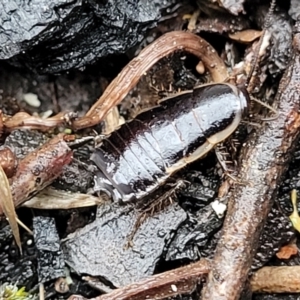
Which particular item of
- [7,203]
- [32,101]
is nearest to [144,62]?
[32,101]

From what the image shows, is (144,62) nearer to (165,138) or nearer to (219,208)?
(165,138)

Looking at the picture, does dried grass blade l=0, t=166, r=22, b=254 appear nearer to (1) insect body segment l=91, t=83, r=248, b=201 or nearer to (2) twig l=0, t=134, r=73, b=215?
(2) twig l=0, t=134, r=73, b=215

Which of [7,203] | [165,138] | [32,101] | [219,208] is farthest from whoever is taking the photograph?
[32,101]

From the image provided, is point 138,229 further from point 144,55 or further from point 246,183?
point 144,55

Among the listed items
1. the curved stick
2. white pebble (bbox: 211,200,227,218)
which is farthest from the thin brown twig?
white pebble (bbox: 211,200,227,218)

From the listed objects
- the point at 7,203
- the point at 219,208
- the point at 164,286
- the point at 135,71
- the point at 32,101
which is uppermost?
the point at 135,71

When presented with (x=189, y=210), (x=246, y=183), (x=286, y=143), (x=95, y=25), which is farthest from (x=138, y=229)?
(x=95, y=25)

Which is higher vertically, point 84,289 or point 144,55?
point 144,55

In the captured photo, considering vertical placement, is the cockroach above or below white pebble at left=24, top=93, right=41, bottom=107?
below
